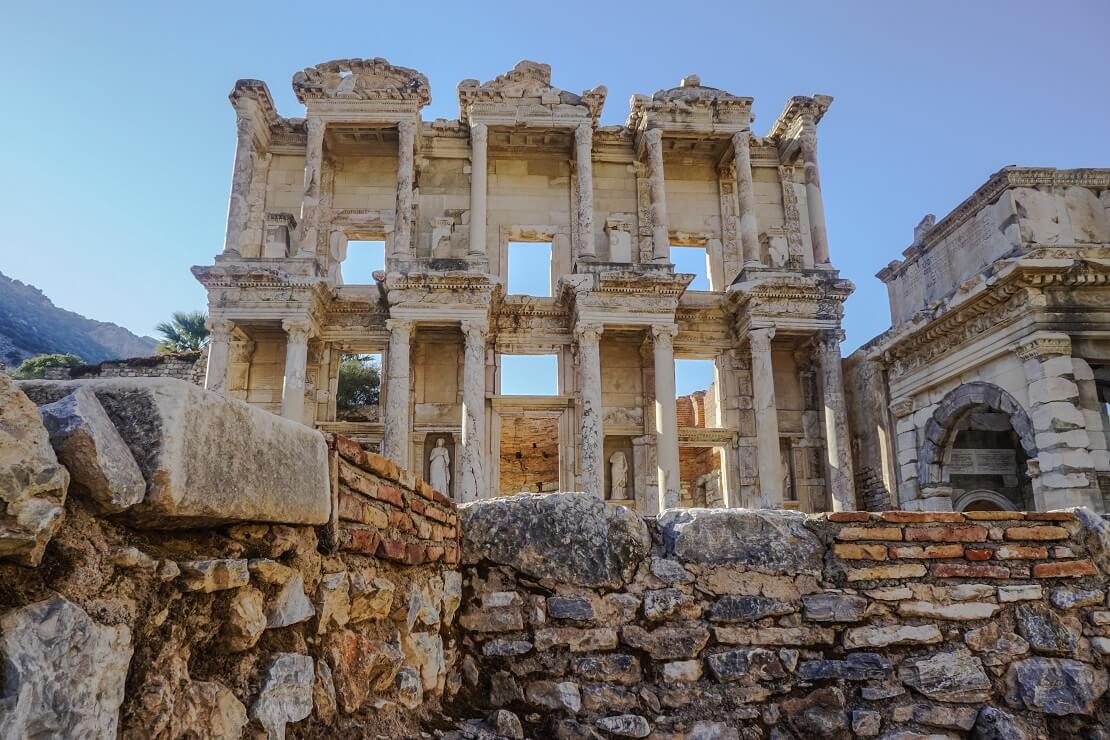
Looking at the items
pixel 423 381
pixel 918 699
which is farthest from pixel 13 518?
pixel 423 381

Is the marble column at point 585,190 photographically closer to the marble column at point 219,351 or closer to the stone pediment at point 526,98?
the stone pediment at point 526,98

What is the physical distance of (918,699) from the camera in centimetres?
360

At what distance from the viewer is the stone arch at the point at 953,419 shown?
1122 centimetres

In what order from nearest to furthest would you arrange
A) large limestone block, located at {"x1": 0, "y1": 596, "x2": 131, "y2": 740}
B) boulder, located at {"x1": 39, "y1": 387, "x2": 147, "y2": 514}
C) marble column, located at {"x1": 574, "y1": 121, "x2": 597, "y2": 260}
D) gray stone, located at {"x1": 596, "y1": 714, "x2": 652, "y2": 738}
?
large limestone block, located at {"x1": 0, "y1": 596, "x2": 131, "y2": 740} < boulder, located at {"x1": 39, "y1": 387, "x2": 147, "y2": 514} < gray stone, located at {"x1": 596, "y1": 714, "x2": 652, "y2": 738} < marble column, located at {"x1": 574, "y1": 121, "x2": 597, "y2": 260}

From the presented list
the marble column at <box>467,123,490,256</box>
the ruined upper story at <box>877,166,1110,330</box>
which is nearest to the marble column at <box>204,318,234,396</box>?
the marble column at <box>467,123,490,256</box>

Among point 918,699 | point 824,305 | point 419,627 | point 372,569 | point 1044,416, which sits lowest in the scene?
point 918,699

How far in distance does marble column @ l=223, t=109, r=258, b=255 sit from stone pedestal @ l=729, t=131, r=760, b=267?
11474 mm

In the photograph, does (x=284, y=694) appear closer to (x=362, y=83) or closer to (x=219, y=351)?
(x=219, y=351)

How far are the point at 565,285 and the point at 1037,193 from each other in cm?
877

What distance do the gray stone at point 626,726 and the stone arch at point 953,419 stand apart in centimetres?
979

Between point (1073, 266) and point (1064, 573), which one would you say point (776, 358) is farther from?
point (1064, 573)

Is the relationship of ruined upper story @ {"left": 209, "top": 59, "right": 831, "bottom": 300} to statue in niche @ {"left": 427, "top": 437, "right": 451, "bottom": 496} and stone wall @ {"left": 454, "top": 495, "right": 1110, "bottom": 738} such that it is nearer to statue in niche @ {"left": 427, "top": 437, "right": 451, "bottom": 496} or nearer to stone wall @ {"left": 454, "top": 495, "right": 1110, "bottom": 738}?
statue in niche @ {"left": 427, "top": 437, "right": 451, "bottom": 496}

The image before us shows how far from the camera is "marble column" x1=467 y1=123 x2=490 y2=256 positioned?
1750 centimetres

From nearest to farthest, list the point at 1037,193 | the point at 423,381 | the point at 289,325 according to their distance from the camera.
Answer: the point at 1037,193 → the point at 289,325 → the point at 423,381
